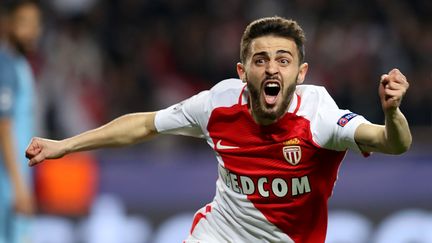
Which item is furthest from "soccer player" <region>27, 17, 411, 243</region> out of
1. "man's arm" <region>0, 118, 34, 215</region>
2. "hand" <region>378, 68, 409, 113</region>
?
"man's arm" <region>0, 118, 34, 215</region>

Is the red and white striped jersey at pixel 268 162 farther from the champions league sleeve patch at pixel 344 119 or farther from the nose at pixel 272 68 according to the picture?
the nose at pixel 272 68

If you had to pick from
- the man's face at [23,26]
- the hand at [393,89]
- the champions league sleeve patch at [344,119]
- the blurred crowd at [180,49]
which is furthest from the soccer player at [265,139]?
the blurred crowd at [180,49]

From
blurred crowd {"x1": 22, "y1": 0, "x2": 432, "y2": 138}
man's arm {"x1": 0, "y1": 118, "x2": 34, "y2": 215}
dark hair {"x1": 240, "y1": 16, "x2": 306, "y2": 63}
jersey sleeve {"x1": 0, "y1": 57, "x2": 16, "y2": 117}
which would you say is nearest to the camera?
dark hair {"x1": 240, "y1": 16, "x2": 306, "y2": 63}

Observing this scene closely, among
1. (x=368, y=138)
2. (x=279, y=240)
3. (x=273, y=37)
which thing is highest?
(x=273, y=37)

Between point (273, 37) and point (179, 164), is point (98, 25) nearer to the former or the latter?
point (179, 164)

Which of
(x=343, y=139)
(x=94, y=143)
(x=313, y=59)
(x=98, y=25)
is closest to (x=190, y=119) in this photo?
(x=94, y=143)

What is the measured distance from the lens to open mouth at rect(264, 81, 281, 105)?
5.09 metres

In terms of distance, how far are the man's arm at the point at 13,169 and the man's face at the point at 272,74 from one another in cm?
264

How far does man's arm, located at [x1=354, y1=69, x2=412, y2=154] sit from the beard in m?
0.45

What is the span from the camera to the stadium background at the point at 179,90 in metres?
9.02

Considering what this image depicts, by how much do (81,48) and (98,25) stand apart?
0.42 meters

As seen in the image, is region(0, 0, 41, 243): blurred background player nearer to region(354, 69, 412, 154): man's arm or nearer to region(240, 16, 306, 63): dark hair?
region(240, 16, 306, 63): dark hair

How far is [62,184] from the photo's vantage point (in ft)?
30.3

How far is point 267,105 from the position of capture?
5.13 m
